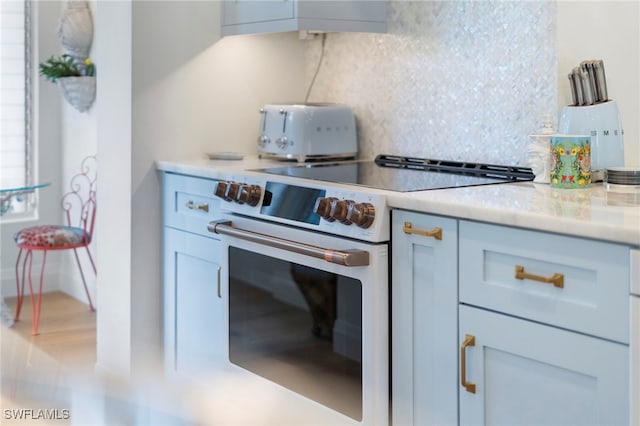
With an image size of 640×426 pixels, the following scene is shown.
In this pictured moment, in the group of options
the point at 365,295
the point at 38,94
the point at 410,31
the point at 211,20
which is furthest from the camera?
the point at 38,94

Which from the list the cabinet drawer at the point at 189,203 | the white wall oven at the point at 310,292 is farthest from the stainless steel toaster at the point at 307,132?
the white wall oven at the point at 310,292

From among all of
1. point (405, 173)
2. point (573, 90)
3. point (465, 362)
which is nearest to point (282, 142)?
point (405, 173)

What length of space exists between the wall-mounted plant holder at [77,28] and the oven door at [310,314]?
7.13 feet

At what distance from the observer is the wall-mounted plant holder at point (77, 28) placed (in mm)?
4496

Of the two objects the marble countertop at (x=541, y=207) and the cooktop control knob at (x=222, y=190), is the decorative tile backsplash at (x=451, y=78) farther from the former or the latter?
the cooktop control knob at (x=222, y=190)

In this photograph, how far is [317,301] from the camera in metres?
2.46

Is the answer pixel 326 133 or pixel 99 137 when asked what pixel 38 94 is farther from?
pixel 326 133

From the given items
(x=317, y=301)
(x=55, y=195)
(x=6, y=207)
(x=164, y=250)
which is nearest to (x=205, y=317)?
(x=164, y=250)

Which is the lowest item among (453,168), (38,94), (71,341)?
→ (71,341)

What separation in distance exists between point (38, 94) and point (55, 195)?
0.60m

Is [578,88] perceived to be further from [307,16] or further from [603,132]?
[307,16]

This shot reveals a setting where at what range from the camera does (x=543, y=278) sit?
5.90 ft

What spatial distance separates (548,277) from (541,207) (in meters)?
0.18

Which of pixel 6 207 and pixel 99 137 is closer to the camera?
pixel 99 137
